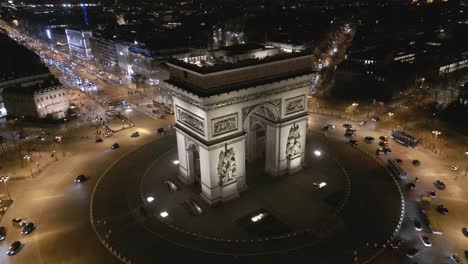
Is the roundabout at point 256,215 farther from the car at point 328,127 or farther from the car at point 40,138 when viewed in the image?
the car at point 40,138

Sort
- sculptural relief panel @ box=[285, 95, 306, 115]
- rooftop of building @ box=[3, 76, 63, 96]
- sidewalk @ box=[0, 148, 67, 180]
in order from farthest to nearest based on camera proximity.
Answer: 1. rooftop of building @ box=[3, 76, 63, 96]
2. sidewalk @ box=[0, 148, 67, 180]
3. sculptural relief panel @ box=[285, 95, 306, 115]

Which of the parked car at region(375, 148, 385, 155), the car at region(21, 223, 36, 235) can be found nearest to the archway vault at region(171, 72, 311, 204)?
the parked car at region(375, 148, 385, 155)

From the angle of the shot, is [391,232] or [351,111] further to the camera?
[351,111]

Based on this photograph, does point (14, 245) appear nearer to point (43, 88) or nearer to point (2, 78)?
point (43, 88)

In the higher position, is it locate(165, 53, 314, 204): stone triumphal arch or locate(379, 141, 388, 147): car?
locate(165, 53, 314, 204): stone triumphal arch

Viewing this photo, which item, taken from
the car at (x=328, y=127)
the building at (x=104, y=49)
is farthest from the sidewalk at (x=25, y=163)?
the building at (x=104, y=49)

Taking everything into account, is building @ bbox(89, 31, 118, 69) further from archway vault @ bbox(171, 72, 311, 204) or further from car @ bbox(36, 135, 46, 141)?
archway vault @ bbox(171, 72, 311, 204)

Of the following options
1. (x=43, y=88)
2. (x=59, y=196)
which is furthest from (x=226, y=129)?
(x=43, y=88)

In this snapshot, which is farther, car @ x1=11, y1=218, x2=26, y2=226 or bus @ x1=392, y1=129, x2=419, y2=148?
bus @ x1=392, y1=129, x2=419, y2=148
